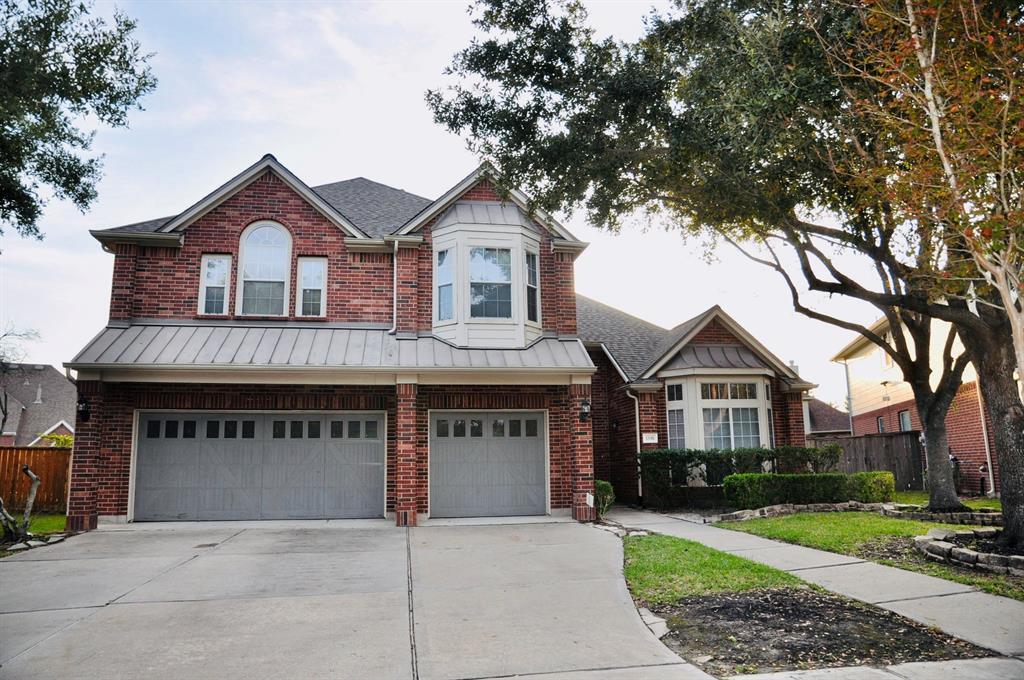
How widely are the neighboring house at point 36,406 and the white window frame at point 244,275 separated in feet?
96.6

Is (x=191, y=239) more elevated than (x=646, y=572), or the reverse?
(x=191, y=239)

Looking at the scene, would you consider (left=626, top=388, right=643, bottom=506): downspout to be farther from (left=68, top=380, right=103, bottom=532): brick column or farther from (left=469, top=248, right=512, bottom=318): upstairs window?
(left=68, top=380, right=103, bottom=532): brick column

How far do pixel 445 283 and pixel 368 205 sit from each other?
4.38m

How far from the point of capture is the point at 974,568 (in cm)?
830

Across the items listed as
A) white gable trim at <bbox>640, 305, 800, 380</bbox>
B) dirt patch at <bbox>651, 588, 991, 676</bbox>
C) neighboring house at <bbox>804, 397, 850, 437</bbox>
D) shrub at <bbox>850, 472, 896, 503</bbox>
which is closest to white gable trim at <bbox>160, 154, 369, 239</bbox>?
white gable trim at <bbox>640, 305, 800, 380</bbox>

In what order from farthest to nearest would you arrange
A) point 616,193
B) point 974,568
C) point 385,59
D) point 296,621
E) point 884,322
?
1. point 884,322
2. point 385,59
3. point 616,193
4. point 974,568
5. point 296,621

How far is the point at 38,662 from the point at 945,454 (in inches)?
593

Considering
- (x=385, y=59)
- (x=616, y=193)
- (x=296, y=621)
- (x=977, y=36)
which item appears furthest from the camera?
(x=385, y=59)

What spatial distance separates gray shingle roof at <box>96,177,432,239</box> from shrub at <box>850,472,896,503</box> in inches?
472

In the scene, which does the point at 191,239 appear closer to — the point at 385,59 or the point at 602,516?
the point at 385,59

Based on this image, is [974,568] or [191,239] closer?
[974,568]

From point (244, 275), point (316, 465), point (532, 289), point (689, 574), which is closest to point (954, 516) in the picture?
point (689, 574)

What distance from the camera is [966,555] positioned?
8.41m

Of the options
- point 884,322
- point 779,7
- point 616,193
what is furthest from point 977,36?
point 884,322
